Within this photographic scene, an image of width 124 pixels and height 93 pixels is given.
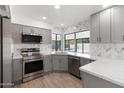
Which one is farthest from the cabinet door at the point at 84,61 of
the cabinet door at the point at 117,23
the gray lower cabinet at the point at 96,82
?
the gray lower cabinet at the point at 96,82

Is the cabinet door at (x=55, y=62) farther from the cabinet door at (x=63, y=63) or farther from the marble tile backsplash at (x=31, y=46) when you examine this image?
the marble tile backsplash at (x=31, y=46)

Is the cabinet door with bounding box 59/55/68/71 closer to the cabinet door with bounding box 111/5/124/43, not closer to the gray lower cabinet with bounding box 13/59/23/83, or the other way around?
the gray lower cabinet with bounding box 13/59/23/83

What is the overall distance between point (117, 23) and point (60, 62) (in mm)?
2806

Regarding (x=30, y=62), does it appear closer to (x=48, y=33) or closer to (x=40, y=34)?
(x=40, y=34)

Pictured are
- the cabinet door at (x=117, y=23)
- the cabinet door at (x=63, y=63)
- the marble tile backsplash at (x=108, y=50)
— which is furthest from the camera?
the cabinet door at (x=63, y=63)

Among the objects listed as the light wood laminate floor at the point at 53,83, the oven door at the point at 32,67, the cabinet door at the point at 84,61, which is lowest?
the light wood laminate floor at the point at 53,83

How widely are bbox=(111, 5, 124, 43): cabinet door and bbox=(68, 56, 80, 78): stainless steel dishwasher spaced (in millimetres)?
1509

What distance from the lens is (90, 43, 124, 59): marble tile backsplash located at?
104 inches

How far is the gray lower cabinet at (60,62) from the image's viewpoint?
4.36 meters

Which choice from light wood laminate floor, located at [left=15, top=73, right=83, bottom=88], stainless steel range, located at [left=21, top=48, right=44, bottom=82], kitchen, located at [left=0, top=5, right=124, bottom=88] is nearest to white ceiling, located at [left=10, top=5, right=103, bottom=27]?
kitchen, located at [left=0, top=5, right=124, bottom=88]

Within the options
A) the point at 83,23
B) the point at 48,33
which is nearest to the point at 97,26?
the point at 83,23

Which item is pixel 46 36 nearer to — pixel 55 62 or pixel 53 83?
pixel 55 62
